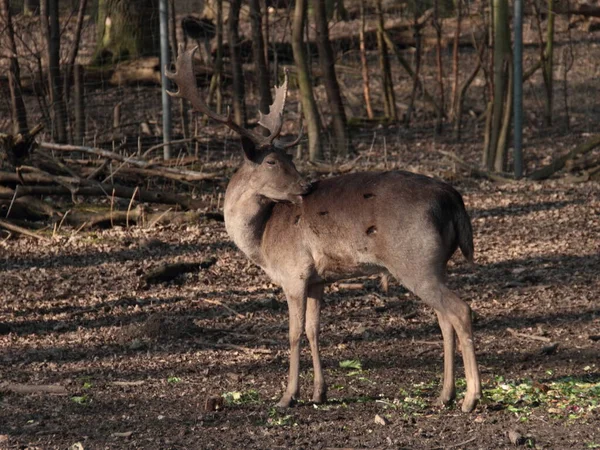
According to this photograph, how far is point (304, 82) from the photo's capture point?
45.5 feet

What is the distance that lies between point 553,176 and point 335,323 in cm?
642

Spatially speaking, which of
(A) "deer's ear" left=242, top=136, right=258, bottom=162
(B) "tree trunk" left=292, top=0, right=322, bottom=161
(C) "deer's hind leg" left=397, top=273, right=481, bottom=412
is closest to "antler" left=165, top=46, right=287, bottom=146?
(A) "deer's ear" left=242, top=136, right=258, bottom=162

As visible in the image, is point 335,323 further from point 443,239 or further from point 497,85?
point 497,85

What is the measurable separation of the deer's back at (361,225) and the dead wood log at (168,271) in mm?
2924

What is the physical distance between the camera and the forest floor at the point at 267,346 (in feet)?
18.0

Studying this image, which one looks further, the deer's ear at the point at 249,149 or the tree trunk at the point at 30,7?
the tree trunk at the point at 30,7

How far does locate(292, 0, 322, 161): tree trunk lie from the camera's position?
13.7 m

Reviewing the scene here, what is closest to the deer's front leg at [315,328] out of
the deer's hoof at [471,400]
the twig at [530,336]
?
the deer's hoof at [471,400]

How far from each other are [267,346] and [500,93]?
7221 mm

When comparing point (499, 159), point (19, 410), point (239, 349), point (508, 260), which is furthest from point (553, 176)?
point (19, 410)

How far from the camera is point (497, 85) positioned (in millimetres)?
13523

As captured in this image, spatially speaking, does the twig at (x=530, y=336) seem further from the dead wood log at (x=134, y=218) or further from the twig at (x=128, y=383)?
the dead wood log at (x=134, y=218)

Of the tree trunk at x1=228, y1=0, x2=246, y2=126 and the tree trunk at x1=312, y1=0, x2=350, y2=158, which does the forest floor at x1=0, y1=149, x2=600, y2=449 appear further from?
the tree trunk at x1=228, y1=0, x2=246, y2=126

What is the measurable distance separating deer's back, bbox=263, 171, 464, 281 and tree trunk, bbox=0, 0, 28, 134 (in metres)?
7.48
